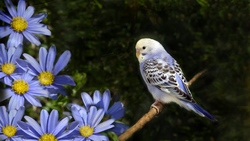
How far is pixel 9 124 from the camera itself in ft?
2.98

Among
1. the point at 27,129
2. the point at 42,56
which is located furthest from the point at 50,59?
the point at 27,129

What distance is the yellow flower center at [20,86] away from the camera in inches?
35.8

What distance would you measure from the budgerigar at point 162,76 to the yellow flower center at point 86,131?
11cm

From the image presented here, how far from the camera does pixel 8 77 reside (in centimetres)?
91

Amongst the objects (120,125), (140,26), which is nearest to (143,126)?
(120,125)

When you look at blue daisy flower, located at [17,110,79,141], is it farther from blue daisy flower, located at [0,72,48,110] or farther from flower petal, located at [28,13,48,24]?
flower petal, located at [28,13,48,24]

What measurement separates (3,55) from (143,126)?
25 centimetres

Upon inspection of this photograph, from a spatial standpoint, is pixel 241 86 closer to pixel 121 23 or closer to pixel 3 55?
pixel 121 23

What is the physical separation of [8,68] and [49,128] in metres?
0.12

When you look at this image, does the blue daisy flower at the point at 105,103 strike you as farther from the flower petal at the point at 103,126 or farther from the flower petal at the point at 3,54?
the flower petal at the point at 3,54

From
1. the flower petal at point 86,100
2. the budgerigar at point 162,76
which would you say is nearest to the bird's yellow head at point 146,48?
the budgerigar at point 162,76

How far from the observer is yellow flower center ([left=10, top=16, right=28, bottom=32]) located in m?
0.92

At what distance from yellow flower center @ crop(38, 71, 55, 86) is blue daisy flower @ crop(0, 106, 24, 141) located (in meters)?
0.06

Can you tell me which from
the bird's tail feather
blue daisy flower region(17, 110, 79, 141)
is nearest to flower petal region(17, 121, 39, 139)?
blue daisy flower region(17, 110, 79, 141)
